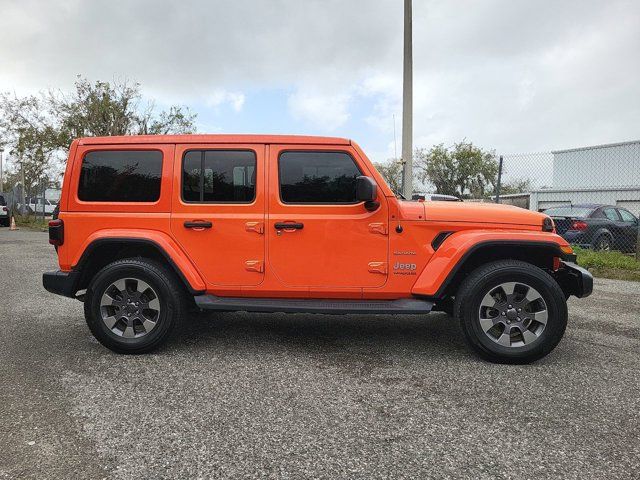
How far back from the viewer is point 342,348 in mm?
4086

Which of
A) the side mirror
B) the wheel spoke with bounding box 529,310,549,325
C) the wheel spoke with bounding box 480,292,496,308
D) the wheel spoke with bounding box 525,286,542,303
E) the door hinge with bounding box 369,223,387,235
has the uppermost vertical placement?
the side mirror

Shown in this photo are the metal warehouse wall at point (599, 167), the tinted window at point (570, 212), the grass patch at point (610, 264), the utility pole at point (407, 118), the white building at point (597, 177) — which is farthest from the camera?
the metal warehouse wall at point (599, 167)

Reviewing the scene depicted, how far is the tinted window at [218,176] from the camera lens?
12.8 feet

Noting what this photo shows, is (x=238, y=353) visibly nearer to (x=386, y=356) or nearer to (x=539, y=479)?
(x=386, y=356)

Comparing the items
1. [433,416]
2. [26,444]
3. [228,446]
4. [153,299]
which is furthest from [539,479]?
[153,299]

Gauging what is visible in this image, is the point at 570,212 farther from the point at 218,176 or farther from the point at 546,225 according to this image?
the point at 218,176

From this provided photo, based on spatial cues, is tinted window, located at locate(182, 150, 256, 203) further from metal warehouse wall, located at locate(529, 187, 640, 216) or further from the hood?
metal warehouse wall, located at locate(529, 187, 640, 216)

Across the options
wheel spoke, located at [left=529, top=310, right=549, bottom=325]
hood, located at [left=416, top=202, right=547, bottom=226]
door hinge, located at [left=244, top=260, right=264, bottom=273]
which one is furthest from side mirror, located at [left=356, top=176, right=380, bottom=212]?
wheel spoke, located at [left=529, top=310, right=549, bottom=325]

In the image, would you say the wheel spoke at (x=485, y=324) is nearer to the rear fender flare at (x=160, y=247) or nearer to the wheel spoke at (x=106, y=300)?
the rear fender flare at (x=160, y=247)

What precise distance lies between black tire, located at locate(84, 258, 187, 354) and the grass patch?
7.60 metres

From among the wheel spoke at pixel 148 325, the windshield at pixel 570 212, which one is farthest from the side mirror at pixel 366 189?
the windshield at pixel 570 212

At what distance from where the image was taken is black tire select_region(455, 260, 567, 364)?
3.59 metres

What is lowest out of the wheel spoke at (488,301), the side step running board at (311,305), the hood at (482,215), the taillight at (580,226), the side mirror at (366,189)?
the side step running board at (311,305)

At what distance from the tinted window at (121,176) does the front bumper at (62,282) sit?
2.20 ft
